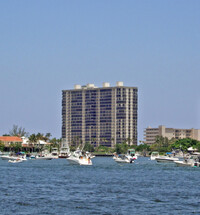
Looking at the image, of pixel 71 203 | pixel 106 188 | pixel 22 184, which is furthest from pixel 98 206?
pixel 22 184

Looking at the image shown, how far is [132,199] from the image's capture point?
6938 centimetres

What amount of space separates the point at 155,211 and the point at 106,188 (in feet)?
85.1

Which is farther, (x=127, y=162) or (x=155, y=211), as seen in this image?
(x=127, y=162)

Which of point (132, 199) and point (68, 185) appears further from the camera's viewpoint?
point (68, 185)

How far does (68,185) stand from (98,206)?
2745 centimetres

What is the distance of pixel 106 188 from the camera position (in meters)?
84.3

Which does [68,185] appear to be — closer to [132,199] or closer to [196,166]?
[132,199]

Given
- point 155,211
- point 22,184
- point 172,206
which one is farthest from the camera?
point 22,184

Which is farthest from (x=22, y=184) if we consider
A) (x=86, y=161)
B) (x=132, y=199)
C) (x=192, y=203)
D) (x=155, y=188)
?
(x=86, y=161)

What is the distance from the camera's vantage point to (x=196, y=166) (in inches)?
6644

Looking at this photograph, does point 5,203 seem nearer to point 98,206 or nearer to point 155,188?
point 98,206

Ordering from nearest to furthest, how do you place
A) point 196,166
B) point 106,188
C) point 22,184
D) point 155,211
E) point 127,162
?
1. point 155,211
2. point 106,188
3. point 22,184
4. point 196,166
5. point 127,162

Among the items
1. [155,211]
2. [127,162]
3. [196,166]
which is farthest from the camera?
[127,162]

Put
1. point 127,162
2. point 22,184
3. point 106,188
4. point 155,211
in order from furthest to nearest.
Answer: point 127,162
point 22,184
point 106,188
point 155,211
